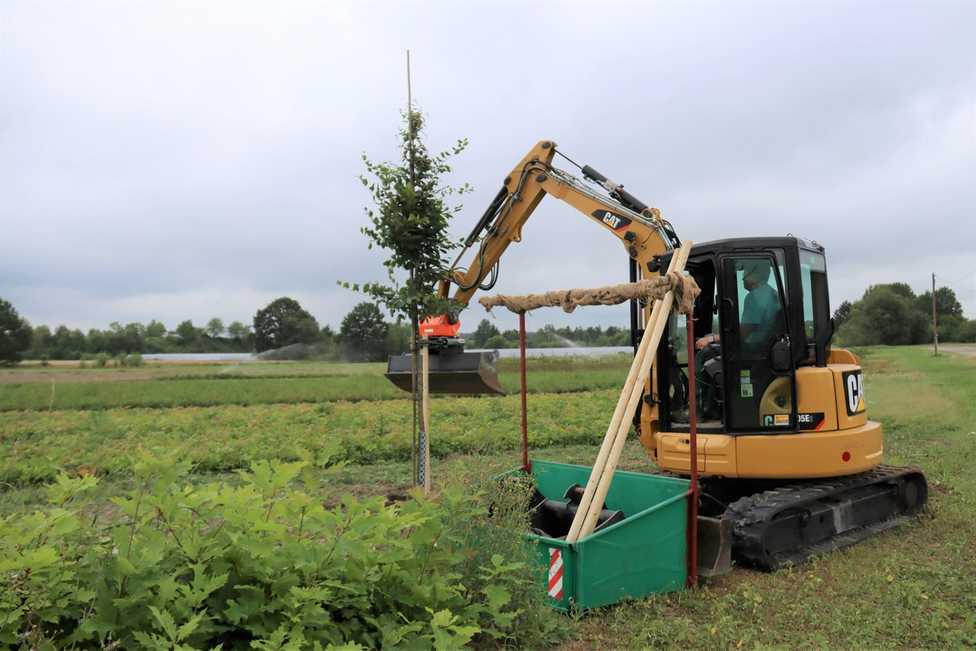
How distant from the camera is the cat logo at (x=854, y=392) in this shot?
7.46 m

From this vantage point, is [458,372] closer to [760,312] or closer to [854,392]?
[760,312]

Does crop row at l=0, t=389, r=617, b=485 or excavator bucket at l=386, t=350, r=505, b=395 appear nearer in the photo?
excavator bucket at l=386, t=350, r=505, b=395

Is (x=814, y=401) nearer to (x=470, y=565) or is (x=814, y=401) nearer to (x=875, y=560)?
(x=875, y=560)

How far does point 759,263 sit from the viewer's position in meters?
7.36

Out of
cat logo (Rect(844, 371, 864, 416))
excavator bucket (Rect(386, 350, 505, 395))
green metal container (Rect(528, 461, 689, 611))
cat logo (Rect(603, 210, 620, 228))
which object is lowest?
green metal container (Rect(528, 461, 689, 611))

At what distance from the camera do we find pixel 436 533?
3.93 metres

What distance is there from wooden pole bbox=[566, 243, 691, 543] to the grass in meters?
19.1

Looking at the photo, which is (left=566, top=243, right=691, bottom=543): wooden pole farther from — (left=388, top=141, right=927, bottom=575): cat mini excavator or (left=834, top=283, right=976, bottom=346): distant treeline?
(left=834, top=283, right=976, bottom=346): distant treeline

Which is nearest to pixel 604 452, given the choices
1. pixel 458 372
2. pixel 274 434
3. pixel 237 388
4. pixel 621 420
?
pixel 621 420

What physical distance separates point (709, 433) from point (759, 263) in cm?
170

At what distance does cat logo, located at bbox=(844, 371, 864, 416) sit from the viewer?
24.5ft

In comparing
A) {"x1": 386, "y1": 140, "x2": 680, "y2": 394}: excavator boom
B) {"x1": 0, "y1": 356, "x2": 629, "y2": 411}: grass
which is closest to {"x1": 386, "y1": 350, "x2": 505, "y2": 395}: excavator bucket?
{"x1": 386, "y1": 140, "x2": 680, "y2": 394}: excavator boom

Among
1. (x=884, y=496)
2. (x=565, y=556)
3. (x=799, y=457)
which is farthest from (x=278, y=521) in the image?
(x=884, y=496)

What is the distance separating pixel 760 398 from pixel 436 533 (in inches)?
170
